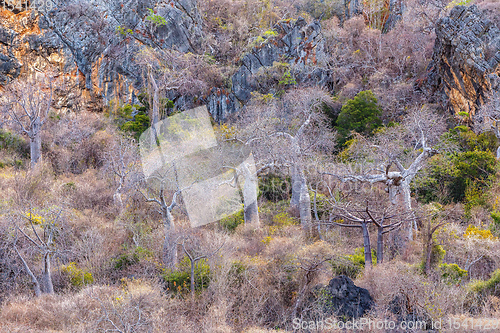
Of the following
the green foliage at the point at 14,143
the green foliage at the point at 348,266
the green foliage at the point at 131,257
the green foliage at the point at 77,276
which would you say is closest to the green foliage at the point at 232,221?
the green foliage at the point at 131,257

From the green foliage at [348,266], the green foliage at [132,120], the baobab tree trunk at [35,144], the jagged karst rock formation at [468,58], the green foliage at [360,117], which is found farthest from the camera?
the green foliage at [132,120]

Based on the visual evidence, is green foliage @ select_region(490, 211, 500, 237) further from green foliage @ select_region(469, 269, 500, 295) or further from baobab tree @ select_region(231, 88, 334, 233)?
baobab tree @ select_region(231, 88, 334, 233)

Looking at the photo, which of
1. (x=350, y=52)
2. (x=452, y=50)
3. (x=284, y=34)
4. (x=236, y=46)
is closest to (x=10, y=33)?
(x=236, y=46)

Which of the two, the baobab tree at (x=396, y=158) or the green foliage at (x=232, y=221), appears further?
the green foliage at (x=232, y=221)

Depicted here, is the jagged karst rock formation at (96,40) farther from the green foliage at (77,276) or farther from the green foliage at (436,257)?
the green foliage at (436,257)

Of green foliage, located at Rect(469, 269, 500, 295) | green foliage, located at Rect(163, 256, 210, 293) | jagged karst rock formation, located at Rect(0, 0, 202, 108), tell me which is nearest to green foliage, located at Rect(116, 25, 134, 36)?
jagged karst rock formation, located at Rect(0, 0, 202, 108)

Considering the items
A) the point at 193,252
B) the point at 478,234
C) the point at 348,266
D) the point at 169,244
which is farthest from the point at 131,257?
the point at 478,234
